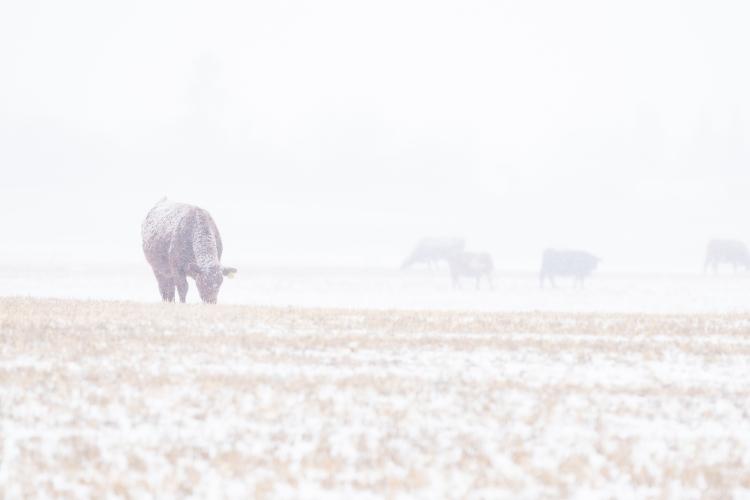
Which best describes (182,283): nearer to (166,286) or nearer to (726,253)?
(166,286)

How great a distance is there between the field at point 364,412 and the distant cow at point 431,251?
40713mm

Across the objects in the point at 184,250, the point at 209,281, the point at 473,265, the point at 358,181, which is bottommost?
the point at 209,281

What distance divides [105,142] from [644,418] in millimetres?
100196

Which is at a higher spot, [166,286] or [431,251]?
[431,251]

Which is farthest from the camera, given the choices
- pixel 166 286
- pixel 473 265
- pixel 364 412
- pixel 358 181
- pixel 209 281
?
pixel 358 181

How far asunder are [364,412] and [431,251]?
46152 millimetres

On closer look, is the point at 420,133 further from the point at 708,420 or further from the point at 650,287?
the point at 708,420

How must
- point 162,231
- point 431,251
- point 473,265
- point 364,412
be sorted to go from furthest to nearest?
point 431,251 → point 473,265 → point 162,231 → point 364,412

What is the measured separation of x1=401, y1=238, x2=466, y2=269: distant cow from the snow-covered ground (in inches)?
199

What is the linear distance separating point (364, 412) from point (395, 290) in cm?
3012

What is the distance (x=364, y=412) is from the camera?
936cm

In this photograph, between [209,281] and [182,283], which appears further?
[182,283]

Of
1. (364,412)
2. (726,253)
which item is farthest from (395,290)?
(364,412)

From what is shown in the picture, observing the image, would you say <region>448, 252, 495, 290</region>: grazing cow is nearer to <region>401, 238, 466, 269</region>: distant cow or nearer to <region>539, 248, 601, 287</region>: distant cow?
<region>539, 248, 601, 287</region>: distant cow
